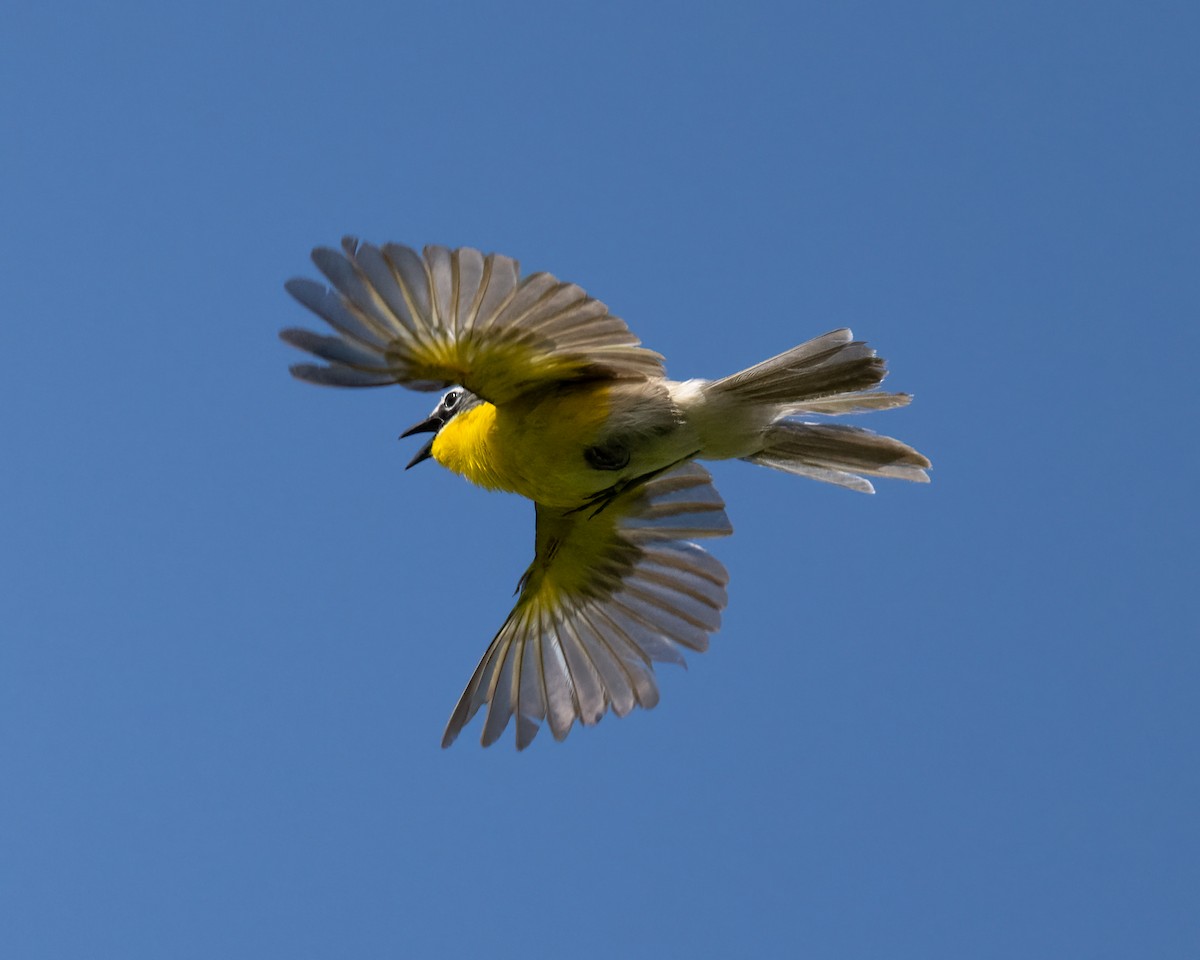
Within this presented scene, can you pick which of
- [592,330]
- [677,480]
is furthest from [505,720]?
[592,330]

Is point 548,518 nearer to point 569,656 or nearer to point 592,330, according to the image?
point 569,656

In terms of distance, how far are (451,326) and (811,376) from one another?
1419 millimetres

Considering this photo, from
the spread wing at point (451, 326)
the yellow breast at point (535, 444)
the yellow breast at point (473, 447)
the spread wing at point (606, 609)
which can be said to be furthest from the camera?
the spread wing at point (606, 609)

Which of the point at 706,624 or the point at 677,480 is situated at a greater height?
the point at 677,480

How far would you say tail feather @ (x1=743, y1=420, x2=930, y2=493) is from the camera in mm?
6266

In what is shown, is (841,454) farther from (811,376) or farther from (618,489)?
(618,489)

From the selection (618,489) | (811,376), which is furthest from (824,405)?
(618,489)

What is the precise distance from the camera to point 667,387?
19.5 ft

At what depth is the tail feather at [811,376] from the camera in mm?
5508

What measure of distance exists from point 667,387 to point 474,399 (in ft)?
3.27

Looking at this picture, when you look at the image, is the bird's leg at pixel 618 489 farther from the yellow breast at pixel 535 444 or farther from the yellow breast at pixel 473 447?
the yellow breast at pixel 473 447

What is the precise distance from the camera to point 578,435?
5.87 m

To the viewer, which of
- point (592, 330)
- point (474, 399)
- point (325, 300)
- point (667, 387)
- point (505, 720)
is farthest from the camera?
point (505, 720)

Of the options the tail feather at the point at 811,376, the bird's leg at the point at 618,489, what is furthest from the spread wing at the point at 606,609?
the tail feather at the point at 811,376
